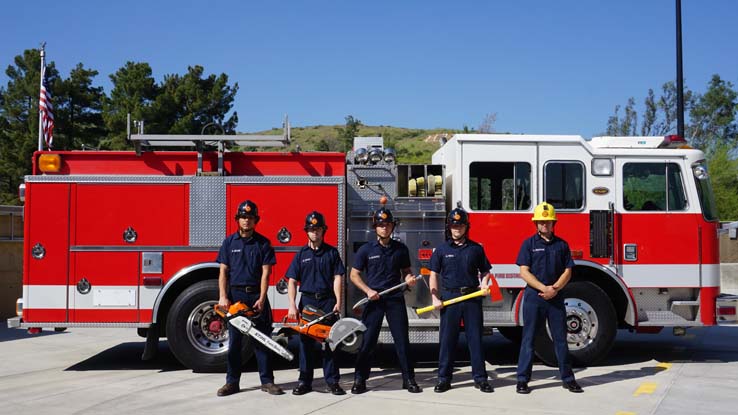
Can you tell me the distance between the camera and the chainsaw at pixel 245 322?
23.7 feet

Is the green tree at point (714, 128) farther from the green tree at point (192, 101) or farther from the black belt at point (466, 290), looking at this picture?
the green tree at point (192, 101)

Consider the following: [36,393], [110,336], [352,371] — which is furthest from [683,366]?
[110,336]

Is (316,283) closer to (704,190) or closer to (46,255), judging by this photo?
(46,255)

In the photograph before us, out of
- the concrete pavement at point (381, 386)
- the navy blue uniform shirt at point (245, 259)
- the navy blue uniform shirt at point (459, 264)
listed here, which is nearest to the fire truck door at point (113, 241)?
the concrete pavement at point (381, 386)

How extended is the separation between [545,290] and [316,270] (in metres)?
2.38

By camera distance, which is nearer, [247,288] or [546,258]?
[247,288]

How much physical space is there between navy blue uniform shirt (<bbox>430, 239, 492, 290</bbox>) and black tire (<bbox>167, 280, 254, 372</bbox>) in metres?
2.49

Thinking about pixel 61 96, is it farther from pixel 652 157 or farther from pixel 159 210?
pixel 652 157

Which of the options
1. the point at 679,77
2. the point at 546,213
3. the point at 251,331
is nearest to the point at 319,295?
the point at 251,331

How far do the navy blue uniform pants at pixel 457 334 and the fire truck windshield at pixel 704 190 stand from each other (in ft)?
11.4

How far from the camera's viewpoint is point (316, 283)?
737 cm

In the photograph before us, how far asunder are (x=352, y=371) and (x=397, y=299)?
184cm

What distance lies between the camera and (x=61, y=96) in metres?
36.9

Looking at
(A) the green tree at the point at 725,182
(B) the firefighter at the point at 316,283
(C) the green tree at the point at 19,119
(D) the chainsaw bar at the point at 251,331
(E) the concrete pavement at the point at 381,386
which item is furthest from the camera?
(C) the green tree at the point at 19,119
